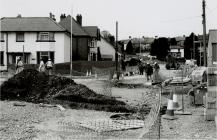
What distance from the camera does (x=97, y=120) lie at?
12.2m

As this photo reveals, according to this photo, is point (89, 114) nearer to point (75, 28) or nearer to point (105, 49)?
point (75, 28)

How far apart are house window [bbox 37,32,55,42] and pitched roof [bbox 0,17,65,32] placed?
51cm

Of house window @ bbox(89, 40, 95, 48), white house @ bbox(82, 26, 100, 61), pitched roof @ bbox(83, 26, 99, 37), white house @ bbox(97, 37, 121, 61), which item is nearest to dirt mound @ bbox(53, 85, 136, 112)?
white house @ bbox(82, 26, 100, 61)

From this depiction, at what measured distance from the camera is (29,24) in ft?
148

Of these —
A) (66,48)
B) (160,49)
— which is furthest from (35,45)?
(160,49)

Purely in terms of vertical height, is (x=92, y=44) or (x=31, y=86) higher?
(x=92, y=44)

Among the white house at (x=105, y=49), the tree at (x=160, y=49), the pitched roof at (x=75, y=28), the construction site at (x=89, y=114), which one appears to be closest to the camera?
the construction site at (x=89, y=114)

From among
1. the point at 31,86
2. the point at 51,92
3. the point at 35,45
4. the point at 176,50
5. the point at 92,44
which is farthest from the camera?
the point at 176,50

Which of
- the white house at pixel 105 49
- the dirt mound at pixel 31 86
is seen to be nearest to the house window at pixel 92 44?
the white house at pixel 105 49

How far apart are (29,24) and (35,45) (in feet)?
8.66

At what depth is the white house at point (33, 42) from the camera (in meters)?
44.1

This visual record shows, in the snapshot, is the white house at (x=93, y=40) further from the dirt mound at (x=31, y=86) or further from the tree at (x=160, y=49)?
the tree at (x=160, y=49)

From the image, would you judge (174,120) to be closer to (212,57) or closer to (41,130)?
(41,130)

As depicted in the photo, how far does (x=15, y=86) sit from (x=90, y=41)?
1462 inches
